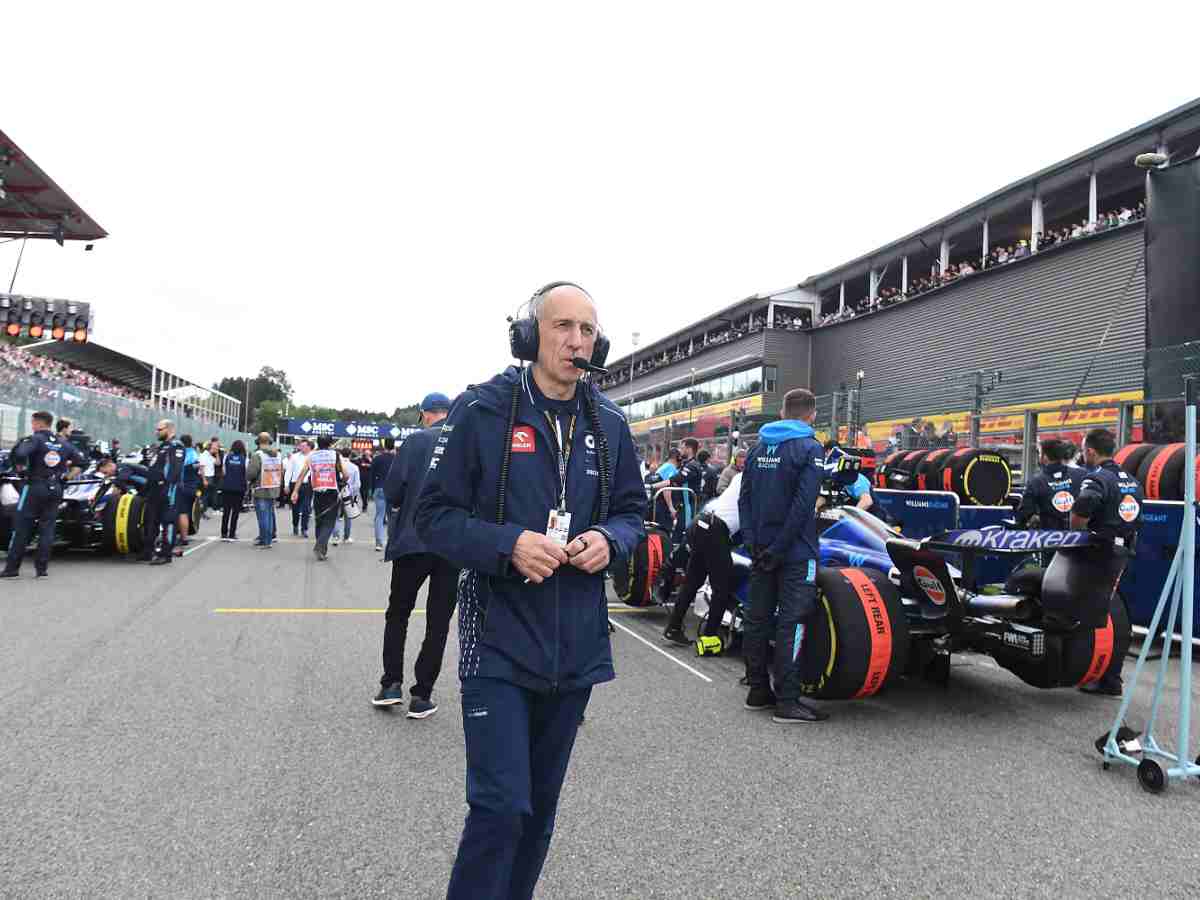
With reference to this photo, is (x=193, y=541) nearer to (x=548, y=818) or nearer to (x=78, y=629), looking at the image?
(x=78, y=629)

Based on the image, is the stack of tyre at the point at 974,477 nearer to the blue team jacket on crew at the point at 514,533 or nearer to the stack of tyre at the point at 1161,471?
the stack of tyre at the point at 1161,471

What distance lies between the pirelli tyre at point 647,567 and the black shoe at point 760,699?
3.06 m

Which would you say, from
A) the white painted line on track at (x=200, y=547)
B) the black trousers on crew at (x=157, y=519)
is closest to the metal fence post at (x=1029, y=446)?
the black trousers on crew at (x=157, y=519)

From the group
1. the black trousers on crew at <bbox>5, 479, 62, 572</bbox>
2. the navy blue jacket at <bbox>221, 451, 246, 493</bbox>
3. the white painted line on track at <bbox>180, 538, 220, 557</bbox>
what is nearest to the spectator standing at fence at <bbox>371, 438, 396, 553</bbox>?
the navy blue jacket at <bbox>221, 451, 246, 493</bbox>

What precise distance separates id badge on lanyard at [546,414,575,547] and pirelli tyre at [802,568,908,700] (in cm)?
299

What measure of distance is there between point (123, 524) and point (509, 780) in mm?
11026

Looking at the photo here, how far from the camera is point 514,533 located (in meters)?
2.01

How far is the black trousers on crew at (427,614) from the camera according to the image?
4725 millimetres

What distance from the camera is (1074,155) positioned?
82.4ft

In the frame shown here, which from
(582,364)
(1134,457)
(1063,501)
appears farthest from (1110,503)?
(582,364)

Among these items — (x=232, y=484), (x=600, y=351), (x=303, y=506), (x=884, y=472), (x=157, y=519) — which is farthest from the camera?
(x=303, y=506)

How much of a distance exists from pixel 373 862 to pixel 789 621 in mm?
2752

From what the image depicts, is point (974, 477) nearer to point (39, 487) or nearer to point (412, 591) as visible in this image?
point (412, 591)

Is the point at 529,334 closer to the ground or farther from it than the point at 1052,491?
farther from it
